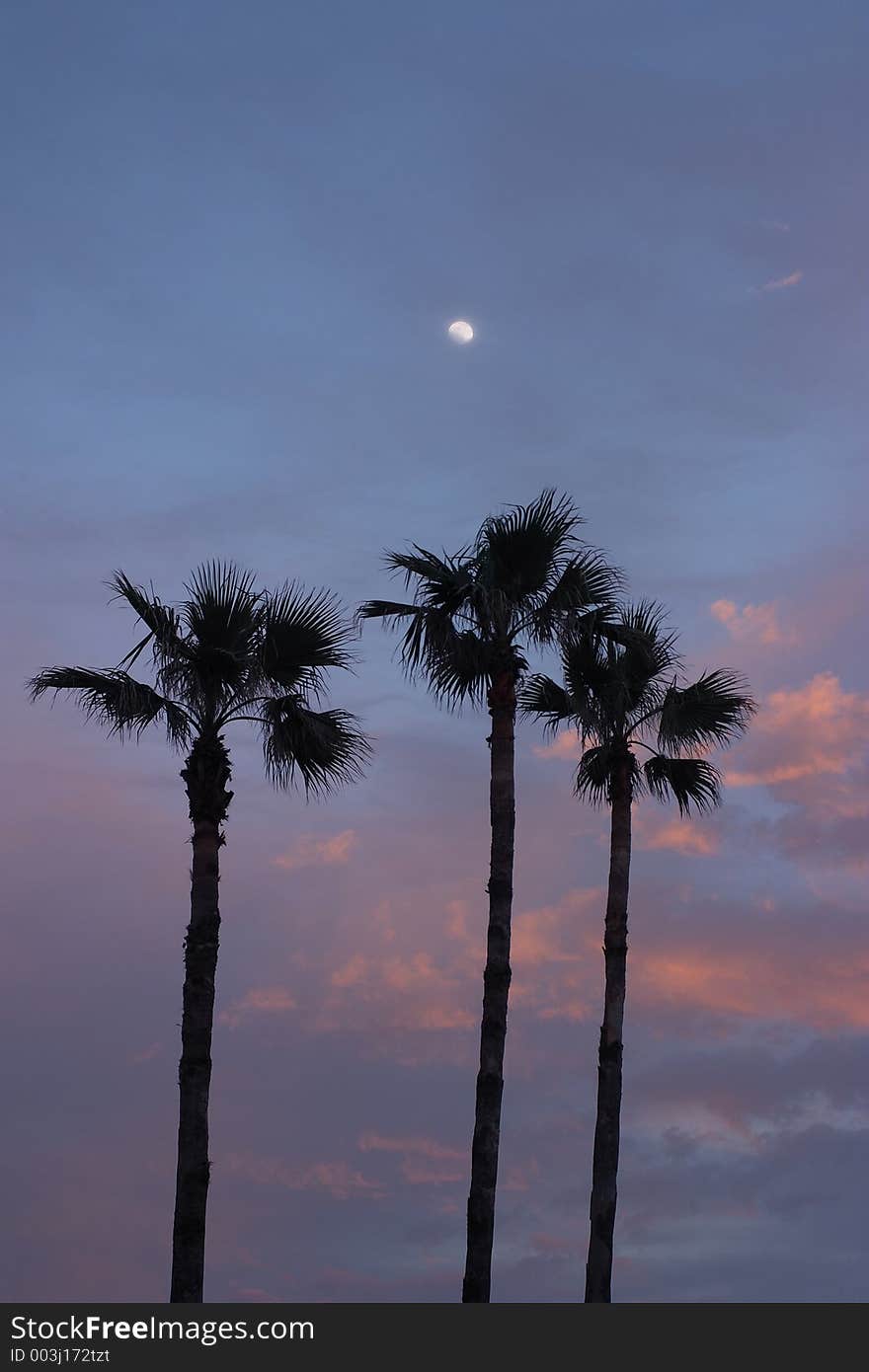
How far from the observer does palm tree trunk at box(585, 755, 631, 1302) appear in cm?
3362

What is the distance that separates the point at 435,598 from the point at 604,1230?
13.8 metres

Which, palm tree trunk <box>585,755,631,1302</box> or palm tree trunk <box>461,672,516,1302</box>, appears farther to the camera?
palm tree trunk <box>585,755,631,1302</box>

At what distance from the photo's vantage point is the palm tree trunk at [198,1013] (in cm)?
2598

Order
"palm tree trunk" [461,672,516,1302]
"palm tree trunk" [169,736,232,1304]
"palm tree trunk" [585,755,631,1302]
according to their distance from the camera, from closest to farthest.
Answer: "palm tree trunk" [169,736,232,1304], "palm tree trunk" [461,672,516,1302], "palm tree trunk" [585,755,631,1302]

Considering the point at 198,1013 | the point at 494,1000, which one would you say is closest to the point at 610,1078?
the point at 494,1000

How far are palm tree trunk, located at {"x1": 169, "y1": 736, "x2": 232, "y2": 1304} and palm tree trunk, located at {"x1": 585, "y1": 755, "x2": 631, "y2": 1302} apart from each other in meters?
10.4

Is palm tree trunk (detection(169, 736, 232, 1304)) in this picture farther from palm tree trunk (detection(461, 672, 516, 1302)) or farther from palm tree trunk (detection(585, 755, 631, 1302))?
palm tree trunk (detection(585, 755, 631, 1302))

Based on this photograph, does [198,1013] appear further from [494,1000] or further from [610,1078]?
[610,1078]

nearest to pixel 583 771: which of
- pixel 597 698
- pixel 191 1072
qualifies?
pixel 597 698

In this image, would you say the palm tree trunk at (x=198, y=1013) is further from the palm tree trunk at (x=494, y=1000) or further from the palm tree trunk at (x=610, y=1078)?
the palm tree trunk at (x=610, y=1078)

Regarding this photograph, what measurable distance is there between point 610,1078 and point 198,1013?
36.7ft

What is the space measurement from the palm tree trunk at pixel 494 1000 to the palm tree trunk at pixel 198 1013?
530 cm

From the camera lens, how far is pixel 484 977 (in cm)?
3012
